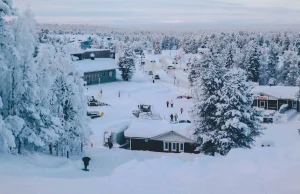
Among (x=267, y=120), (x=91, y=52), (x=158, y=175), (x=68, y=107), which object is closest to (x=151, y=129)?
(x=68, y=107)

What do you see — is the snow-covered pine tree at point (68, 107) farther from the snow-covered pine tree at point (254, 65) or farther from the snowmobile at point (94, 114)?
the snow-covered pine tree at point (254, 65)

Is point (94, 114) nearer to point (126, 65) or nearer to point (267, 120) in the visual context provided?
point (267, 120)

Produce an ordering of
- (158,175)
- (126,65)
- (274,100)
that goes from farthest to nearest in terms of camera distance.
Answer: (126,65) < (274,100) < (158,175)

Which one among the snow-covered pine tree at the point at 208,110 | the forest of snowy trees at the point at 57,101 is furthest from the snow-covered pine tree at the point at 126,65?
the snow-covered pine tree at the point at 208,110

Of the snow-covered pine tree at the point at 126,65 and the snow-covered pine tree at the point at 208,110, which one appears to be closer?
the snow-covered pine tree at the point at 208,110

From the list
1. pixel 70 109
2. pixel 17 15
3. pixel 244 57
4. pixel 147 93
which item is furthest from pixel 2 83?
pixel 244 57


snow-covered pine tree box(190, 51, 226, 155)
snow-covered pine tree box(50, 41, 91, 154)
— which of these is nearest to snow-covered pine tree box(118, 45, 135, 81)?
snow-covered pine tree box(190, 51, 226, 155)

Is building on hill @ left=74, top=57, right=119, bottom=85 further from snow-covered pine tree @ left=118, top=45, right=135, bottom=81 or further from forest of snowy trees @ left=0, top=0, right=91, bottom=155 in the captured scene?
forest of snowy trees @ left=0, top=0, right=91, bottom=155

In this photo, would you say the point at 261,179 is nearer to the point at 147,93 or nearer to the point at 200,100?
the point at 200,100
